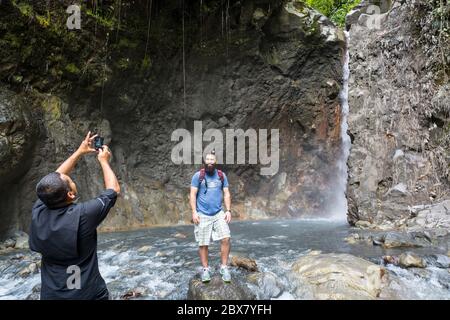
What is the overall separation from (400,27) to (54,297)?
1139 centimetres

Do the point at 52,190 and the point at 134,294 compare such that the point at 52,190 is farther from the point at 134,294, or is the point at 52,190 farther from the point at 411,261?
the point at 411,261

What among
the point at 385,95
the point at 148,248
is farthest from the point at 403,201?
the point at 148,248

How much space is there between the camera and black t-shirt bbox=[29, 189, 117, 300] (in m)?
2.71

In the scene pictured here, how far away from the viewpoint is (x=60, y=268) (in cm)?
278

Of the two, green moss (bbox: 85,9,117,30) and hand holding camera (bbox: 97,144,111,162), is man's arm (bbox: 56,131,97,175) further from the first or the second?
green moss (bbox: 85,9,117,30)

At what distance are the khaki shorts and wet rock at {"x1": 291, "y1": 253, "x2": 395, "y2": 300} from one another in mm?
1386

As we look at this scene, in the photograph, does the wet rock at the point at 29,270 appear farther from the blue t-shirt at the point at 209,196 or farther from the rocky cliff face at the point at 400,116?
the rocky cliff face at the point at 400,116

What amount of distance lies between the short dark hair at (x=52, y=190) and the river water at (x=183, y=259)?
2815mm

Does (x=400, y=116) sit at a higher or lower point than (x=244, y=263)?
higher

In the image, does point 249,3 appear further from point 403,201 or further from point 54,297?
point 54,297

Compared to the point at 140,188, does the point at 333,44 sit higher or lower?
higher

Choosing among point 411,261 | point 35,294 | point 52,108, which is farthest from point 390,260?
point 52,108

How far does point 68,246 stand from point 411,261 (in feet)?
17.4

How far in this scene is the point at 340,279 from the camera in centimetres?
504
